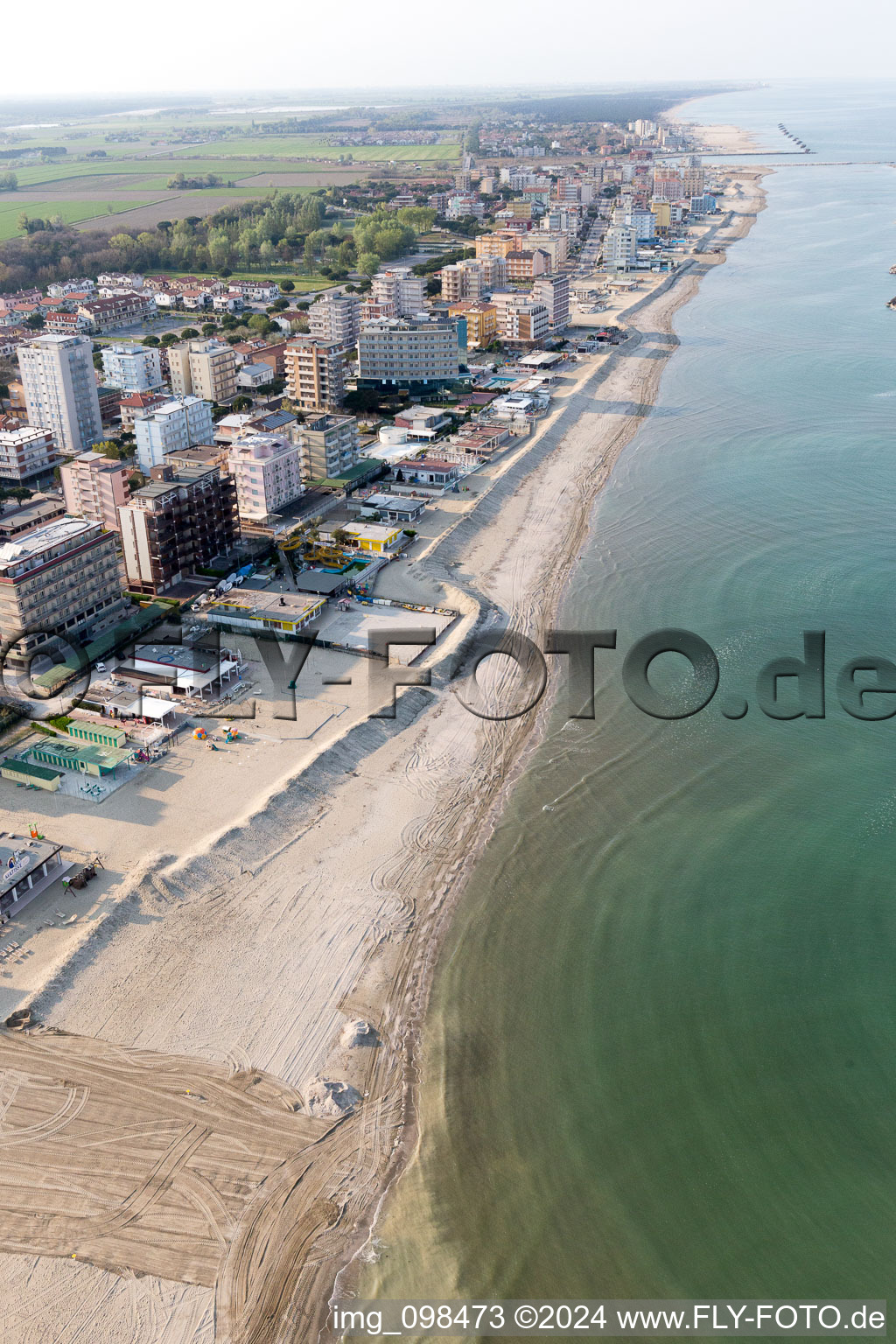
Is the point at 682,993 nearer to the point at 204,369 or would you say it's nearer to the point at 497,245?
the point at 204,369

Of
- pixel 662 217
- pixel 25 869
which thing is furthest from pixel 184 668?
pixel 662 217

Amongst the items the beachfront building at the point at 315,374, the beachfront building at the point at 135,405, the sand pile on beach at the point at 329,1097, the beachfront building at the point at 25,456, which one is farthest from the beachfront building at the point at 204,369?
the sand pile on beach at the point at 329,1097

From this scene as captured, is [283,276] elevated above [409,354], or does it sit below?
above

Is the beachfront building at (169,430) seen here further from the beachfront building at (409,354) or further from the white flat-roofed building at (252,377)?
the beachfront building at (409,354)

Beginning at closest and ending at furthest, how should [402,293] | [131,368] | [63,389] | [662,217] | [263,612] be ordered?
1. [263,612]
2. [63,389]
3. [131,368]
4. [402,293]
5. [662,217]

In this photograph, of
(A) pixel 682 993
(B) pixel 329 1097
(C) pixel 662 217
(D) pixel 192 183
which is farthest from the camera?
(D) pixel 192 183

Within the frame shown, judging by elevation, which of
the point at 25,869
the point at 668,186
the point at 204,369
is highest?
the point at 668,186

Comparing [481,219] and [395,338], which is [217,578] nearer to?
[395,338]

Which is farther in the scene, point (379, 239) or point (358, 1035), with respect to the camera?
point (379, 239)
